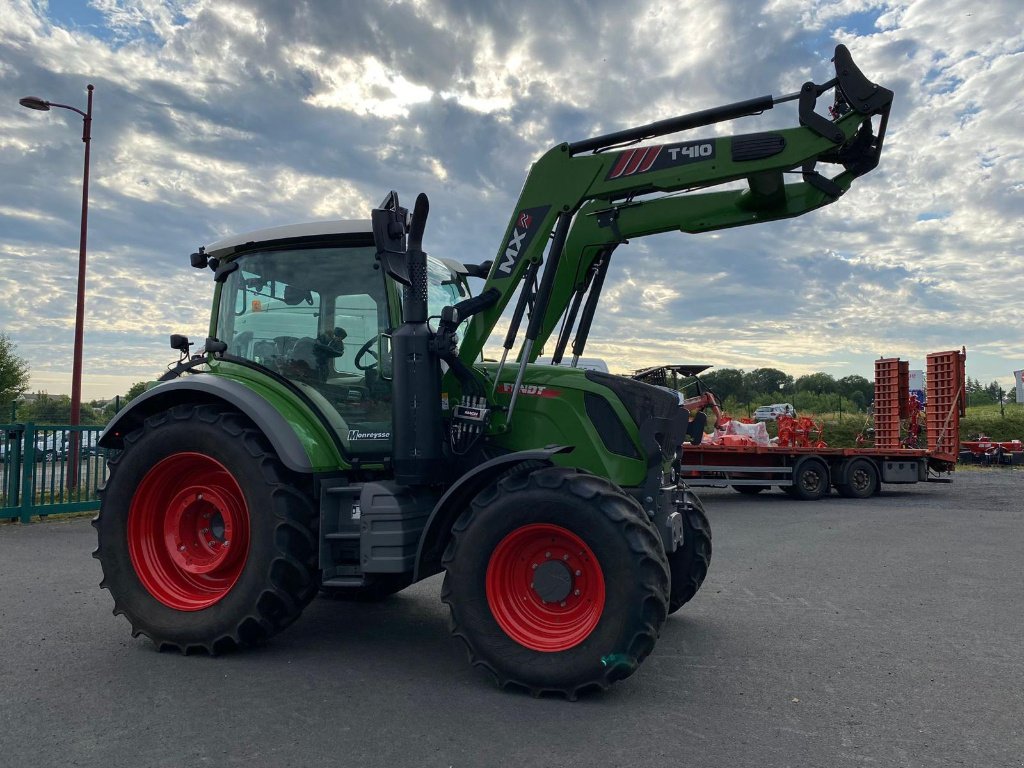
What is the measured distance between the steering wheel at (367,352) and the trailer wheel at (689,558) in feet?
8.01

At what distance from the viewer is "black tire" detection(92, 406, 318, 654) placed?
4656 mm

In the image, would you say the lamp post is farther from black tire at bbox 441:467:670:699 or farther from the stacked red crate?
the stacked red crate

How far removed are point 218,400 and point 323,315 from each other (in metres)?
0.88

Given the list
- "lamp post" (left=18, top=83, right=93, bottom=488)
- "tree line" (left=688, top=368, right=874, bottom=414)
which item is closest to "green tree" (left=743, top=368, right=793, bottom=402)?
"tree line" (left=688, top=368, right=874, bottom=414)

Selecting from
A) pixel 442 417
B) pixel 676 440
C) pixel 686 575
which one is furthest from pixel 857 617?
pixel 442 417

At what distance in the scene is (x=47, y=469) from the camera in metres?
11.5

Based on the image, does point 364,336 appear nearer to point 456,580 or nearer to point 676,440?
point 456,580

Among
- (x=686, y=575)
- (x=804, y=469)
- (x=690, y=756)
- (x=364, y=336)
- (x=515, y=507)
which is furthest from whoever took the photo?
(x=804, y=469)

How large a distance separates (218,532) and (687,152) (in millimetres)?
3823

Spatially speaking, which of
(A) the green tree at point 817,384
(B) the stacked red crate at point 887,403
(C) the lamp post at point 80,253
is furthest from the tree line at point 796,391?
(C) the lamp post at point 80,253

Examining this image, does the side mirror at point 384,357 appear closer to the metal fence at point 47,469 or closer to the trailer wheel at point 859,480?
the metal fence at point 47,469

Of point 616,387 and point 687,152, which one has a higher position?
point 687,152

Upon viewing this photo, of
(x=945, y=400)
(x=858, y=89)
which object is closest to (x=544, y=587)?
(x=858, y=89)

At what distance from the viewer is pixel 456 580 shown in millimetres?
4277
